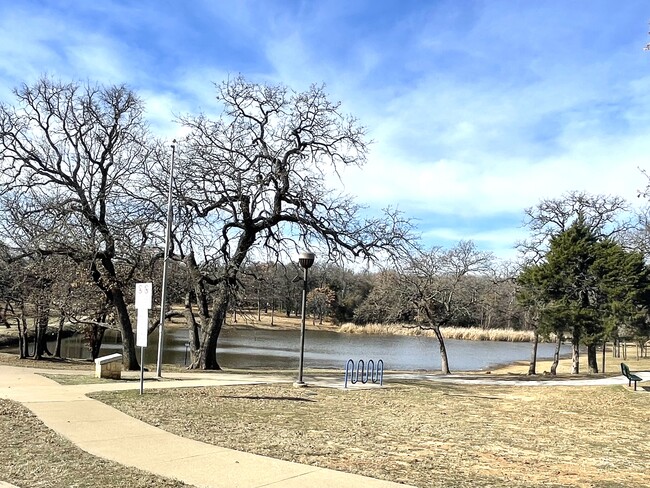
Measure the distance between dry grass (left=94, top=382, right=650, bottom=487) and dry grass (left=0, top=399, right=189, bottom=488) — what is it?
1.72 m

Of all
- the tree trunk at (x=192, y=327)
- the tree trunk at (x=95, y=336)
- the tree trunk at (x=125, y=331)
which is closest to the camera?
the tree trunk at (x=125, y=331)

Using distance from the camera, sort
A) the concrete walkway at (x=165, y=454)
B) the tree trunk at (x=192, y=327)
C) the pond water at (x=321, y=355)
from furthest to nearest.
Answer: the pond water at (x=321, y=355)
the tree trunk at (x=192, y=327)
the concrete walkway at (x=165, y=454)

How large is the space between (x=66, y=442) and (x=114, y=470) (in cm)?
170

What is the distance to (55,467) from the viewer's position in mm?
6297

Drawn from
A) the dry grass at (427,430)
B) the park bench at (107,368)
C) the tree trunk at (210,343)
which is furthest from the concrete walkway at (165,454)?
the tree trunk at (210,343)

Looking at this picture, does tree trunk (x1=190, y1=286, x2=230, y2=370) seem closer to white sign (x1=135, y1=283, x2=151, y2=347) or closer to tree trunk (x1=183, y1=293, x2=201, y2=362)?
tree trunk (x1=183, y1=293, x2=201, y2=362)

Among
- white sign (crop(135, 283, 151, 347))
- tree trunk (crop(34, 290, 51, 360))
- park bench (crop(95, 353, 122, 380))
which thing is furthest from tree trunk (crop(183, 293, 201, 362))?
white sign (crop(135, 283, 151, 347))

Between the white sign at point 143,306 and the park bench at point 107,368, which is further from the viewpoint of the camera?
the park bench at point 107,368

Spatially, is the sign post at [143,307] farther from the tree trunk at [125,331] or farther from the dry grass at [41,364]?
the dry grass at [41,364]

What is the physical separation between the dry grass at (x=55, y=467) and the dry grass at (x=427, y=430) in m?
1.72

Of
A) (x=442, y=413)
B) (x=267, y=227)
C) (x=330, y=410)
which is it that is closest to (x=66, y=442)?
(x=330, y=410)

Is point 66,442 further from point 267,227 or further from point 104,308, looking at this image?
point 104,308

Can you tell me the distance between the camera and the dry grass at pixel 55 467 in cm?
575

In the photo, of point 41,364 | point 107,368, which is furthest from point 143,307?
point 41,364
